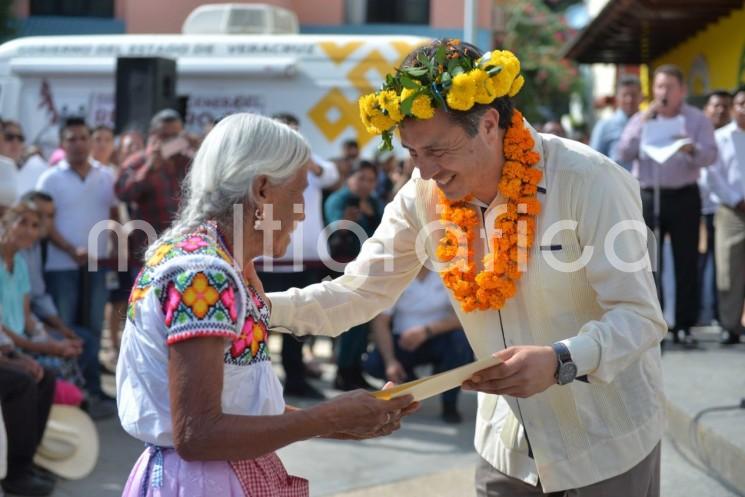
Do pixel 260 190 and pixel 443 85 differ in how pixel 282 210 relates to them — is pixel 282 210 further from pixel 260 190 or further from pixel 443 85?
pixel 443 85

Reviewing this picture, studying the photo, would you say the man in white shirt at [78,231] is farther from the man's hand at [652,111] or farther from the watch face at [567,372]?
the watch face at [567,372]

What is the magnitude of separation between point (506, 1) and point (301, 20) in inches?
416

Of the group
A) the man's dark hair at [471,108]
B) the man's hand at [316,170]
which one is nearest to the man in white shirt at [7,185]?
the man's hand at [316,170]

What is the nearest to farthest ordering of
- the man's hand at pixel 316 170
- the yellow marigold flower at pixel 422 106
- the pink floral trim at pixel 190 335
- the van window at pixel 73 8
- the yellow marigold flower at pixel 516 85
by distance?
the pink floral trim at pixel 190 335 → the yellow marigold flower at pixel 422 106 → the yellow marigold flower at pixel 516 85 → the man's hand at pixel 316 170 → the van window at pixel 73 8

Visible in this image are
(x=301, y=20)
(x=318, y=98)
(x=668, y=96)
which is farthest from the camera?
(x=301, y=20)

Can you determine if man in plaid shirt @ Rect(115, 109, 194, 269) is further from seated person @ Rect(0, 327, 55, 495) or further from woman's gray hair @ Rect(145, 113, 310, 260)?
woman's gray hair @ Rect(145, 113, 310, 260)

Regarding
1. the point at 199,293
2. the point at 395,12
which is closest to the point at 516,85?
the point at 199,293

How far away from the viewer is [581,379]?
2992mm

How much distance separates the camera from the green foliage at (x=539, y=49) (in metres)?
30.3

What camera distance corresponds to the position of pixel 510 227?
10.7ft

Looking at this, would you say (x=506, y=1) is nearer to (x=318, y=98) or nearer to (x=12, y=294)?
(x=318, y=98)

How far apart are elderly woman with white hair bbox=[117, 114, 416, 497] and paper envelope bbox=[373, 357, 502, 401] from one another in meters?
0.04

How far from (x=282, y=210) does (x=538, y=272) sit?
874 mm

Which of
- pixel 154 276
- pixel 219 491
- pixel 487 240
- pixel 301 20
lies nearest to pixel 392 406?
pixel 219 491
